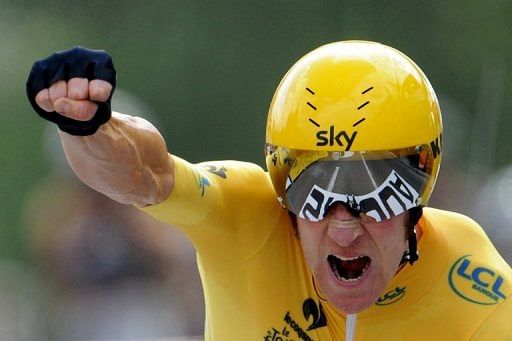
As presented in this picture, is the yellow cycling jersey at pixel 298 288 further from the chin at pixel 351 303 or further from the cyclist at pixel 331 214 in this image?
the chin at pixel 351 303

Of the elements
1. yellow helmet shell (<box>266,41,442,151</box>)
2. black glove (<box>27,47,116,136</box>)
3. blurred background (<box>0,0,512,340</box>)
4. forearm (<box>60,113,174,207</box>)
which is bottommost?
blurred background (<box>0,0,512,340</box>)

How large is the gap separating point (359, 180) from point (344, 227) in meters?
0.13

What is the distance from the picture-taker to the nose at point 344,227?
2.16 meters

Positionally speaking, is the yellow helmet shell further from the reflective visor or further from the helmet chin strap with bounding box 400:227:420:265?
the helmet chin strap with bounding box 400:227:420:265

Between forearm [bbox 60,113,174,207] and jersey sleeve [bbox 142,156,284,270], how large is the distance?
14 centimetres

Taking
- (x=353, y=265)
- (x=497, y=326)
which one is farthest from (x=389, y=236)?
(x=497, y=326)

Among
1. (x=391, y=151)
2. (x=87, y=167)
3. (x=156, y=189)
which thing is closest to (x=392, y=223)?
(x=391, y=151)

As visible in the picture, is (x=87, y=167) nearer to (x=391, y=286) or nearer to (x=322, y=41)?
(x=391, y=286)

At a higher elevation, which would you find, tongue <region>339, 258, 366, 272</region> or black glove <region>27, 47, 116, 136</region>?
black glove <region>27, 47, 116, 136</region>

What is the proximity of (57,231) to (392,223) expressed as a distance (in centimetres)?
304

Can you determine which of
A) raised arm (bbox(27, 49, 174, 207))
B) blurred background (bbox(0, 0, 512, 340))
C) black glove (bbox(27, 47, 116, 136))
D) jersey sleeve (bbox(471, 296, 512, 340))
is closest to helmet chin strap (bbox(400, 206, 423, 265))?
jersey sleeve (bbox(471, 296, 512, 340))

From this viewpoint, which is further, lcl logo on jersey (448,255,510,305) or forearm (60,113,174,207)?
lcl logo on jersey (448,255,510,305)

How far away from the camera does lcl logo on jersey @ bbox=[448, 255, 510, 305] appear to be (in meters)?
2.39

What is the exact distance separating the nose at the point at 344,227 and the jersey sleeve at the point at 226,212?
0.27 meters
